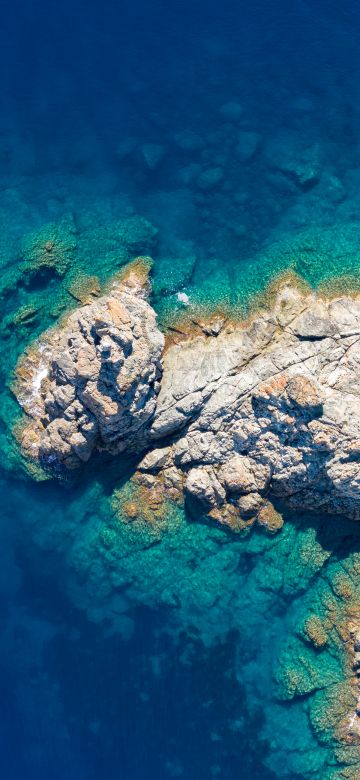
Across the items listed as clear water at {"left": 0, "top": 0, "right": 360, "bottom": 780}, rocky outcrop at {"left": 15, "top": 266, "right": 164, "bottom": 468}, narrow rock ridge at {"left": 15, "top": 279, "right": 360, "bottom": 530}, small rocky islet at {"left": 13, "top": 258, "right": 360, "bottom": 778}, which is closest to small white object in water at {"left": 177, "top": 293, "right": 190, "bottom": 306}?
clear water at {"left": 0, "top": 0, "right": 360, "bottom": 780}

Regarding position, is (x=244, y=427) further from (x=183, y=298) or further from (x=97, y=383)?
(x=183, y=298)

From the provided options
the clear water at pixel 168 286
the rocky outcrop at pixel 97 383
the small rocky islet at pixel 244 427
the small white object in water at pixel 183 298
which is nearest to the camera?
the rocky outcrop at pixel 97 383

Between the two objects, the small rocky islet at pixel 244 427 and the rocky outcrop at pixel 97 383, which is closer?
the rocky outcrop at pixel 97 383

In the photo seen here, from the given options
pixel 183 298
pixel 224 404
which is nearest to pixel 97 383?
pixel 224 404

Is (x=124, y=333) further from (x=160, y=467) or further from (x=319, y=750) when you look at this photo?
(x=319, y=750)

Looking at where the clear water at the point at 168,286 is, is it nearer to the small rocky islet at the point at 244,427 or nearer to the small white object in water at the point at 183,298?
the small white object in water at the point at 183,298

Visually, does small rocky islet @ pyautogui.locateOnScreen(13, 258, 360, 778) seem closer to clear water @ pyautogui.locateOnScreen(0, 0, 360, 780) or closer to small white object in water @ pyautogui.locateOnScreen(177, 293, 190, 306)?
clear water @ pyautogui.locateOnScreen(0, 0, 360, 780)

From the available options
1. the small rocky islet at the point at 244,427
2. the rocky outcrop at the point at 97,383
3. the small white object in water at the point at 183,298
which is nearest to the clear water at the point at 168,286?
the small white object in water at the point at 183,298
